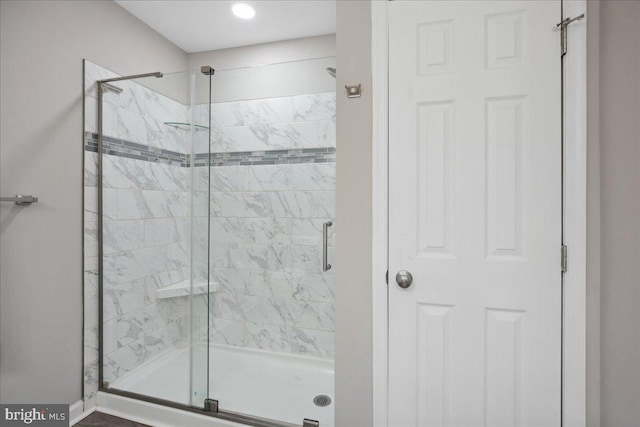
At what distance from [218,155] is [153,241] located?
2.45ft

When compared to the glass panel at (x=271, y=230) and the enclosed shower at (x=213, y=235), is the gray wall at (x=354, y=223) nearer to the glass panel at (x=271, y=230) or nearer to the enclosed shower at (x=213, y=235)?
the enclosed shower at (x=213, y=235)

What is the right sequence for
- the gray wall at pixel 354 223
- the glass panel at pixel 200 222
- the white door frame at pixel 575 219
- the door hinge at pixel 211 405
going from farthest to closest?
the glass panel at pixel 200 222, the door hinge at pixel 211 405, the gray wall at pixel 354 223, the white door frame at pixel 575 219

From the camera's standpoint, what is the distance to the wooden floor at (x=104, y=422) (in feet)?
6.15

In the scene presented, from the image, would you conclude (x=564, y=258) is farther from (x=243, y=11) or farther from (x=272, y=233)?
(x=243, y=11)

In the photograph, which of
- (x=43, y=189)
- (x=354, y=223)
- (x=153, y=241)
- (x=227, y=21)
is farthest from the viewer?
(x=227, y=21)

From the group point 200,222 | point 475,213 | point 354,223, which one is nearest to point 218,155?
point 200,222

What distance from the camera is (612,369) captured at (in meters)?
1.23

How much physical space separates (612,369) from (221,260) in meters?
2.03

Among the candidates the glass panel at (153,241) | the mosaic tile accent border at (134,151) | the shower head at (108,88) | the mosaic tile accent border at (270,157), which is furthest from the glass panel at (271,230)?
the shower head at (108,88)

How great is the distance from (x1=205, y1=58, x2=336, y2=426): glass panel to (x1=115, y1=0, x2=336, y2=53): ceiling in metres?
0.49

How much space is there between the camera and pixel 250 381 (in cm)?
217

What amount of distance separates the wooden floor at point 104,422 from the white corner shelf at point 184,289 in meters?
0.72

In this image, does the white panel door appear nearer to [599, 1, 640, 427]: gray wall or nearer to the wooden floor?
[599, 1, 640, 427]: gray wall

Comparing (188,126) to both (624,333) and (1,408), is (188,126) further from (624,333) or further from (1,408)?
(624,333)
